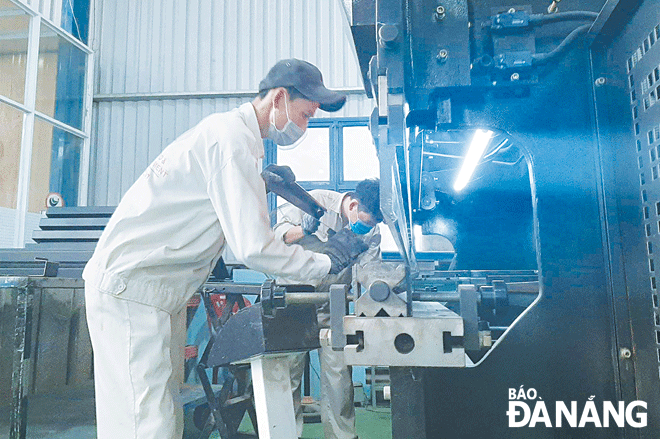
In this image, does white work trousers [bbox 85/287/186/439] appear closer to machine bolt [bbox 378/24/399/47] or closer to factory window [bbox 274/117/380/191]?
machine bolt [bbox 378/24/399/47]

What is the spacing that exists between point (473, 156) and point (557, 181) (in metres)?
0.61

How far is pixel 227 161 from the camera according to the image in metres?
1.28

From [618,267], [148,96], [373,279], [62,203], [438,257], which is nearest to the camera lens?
[373,279]

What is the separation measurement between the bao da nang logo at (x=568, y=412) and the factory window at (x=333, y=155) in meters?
3.92

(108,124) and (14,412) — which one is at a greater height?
(108,124)

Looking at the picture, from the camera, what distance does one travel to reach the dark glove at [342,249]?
140 cm

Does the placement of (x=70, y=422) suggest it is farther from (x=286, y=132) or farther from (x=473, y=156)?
(x=473, y=156)

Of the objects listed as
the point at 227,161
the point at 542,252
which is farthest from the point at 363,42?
the point at 542,252

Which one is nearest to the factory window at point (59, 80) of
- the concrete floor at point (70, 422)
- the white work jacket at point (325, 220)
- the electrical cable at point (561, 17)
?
the concrete floor at point (70, 422)

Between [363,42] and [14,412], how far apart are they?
2.17m

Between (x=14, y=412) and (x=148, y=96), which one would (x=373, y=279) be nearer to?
(x=14, y=412)

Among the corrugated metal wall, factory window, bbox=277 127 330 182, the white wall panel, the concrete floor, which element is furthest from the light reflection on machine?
the white wall panel

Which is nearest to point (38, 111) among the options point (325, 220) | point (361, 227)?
point (325, 220)

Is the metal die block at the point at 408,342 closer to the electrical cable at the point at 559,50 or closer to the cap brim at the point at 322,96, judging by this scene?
the electrical cable at the point at 559,50
